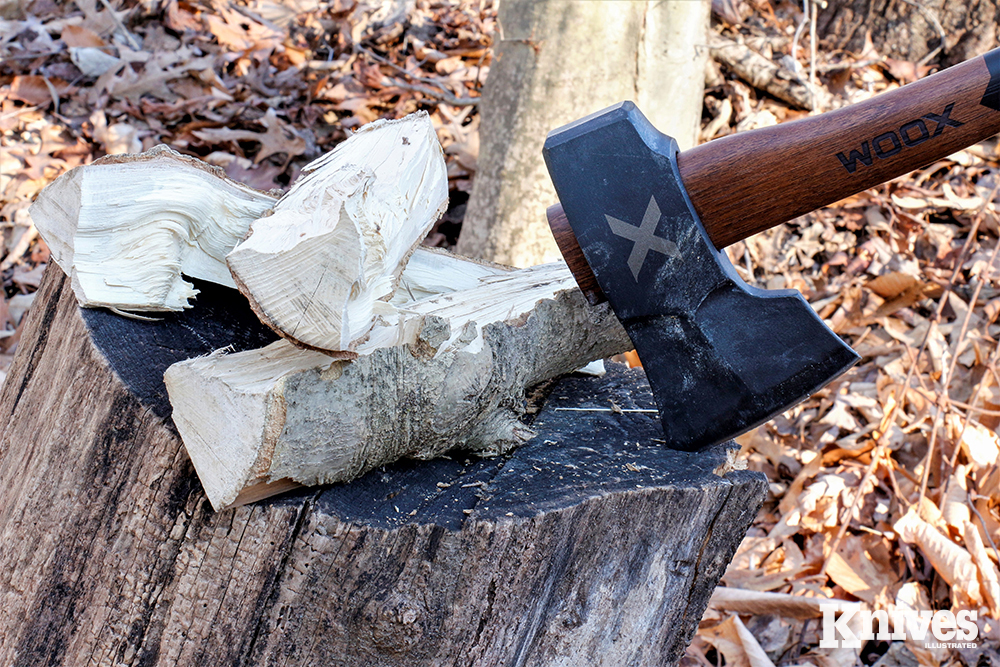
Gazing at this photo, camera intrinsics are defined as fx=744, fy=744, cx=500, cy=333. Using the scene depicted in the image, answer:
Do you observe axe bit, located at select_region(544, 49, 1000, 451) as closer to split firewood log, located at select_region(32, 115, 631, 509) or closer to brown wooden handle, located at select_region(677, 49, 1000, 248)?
brown wooden handle, located at select_region(677, 49, 1000, 248)

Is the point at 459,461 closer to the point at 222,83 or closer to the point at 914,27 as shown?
the point at 222,83

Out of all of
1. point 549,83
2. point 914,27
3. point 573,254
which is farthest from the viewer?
point 914,27

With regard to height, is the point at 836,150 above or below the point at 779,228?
above

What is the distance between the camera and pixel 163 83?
12.8ft

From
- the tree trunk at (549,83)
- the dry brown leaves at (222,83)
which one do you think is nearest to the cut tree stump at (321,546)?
the tree trunk at (549,83)

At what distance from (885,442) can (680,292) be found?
137 cm

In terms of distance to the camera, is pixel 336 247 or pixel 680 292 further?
pixel 680 292

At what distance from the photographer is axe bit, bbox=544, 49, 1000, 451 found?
135 cm

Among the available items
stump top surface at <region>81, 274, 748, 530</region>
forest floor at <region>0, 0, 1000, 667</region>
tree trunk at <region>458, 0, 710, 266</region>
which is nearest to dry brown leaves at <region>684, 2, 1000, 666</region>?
forest floor at <region>0, 0, 1000, 667</region>

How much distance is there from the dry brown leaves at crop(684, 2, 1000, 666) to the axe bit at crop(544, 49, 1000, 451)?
3.12ft

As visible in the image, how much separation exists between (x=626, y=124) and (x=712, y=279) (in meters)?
0.34

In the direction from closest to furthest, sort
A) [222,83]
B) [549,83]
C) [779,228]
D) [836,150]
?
[836,150]
[549,83]
[779,228]
[222,83]

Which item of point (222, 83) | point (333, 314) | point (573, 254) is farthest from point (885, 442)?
point (222, 83)

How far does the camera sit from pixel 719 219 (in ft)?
4.70
